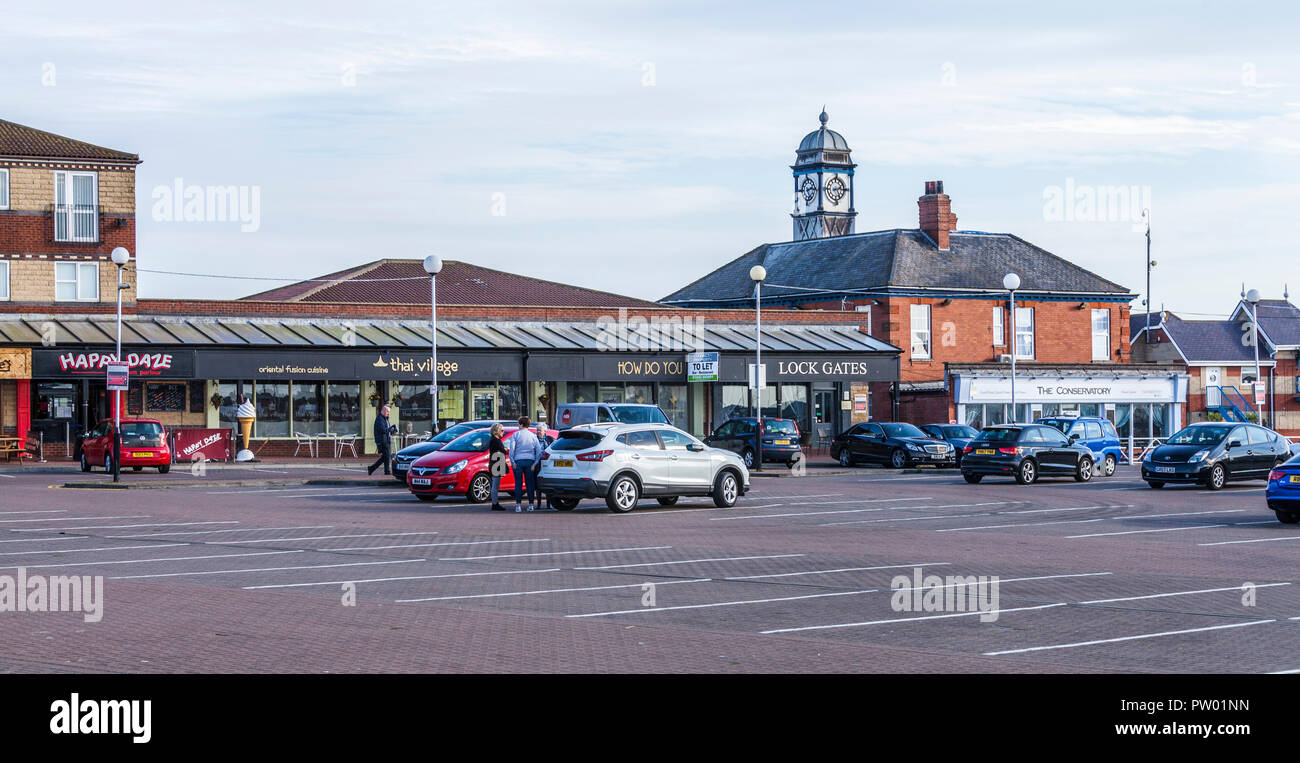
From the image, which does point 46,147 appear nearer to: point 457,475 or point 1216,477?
point 457,475

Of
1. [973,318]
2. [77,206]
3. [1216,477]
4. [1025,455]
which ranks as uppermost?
[77,206]

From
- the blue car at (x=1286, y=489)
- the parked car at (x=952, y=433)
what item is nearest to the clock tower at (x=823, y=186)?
the parked car at (x=952, y=433)

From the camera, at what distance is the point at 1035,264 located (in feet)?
212

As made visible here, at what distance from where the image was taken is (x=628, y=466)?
2512cm

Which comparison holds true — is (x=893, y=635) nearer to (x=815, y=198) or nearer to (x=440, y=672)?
(x=440, y=672)

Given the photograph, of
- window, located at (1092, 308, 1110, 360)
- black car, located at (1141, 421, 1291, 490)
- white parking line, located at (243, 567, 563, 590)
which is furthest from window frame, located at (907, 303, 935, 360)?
white parking line, located at (243, 567, 563, 590)

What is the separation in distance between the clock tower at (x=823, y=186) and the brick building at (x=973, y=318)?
72.5 feet

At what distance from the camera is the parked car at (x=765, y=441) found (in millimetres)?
42156

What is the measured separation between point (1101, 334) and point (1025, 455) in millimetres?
32646

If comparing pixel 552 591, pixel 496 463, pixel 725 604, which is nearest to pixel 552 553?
pixel 552 591

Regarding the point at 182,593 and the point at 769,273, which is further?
the point at 769,273

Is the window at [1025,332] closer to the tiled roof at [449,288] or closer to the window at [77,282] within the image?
the tiled roof at [449,288]
